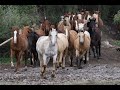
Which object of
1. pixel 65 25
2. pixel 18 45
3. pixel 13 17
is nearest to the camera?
pixel 18 45

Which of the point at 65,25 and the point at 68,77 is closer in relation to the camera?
the point at 68,77

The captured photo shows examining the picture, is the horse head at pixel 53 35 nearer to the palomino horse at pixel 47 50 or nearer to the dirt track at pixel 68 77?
the palomino horse at pixel 47 50

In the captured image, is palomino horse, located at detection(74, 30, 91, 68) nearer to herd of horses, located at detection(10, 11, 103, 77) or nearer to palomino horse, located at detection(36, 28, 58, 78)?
herd of horses, located at detection(10, 11, 103, 77)

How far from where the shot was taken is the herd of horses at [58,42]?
602 inches

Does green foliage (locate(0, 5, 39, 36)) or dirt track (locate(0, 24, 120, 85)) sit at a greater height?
green foliage (locate(0, 5, 39, 36))

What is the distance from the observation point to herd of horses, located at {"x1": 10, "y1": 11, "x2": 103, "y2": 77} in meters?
15.3

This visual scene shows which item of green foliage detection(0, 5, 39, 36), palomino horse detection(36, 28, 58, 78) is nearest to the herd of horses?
palomino horse detection(36, 28, 58, 78)

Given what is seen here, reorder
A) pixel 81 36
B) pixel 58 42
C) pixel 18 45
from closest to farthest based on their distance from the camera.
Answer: pixel 58 42, pixel 18 45, pixel 81 36

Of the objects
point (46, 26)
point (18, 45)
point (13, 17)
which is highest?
point (13, 17)

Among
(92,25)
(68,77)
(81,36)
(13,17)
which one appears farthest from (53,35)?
(13,17)

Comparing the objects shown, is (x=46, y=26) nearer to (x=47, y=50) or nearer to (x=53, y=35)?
(x=47, y=50)

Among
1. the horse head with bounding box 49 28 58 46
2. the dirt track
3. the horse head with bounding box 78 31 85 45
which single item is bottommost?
the dirt track

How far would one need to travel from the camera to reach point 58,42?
56.6ft
